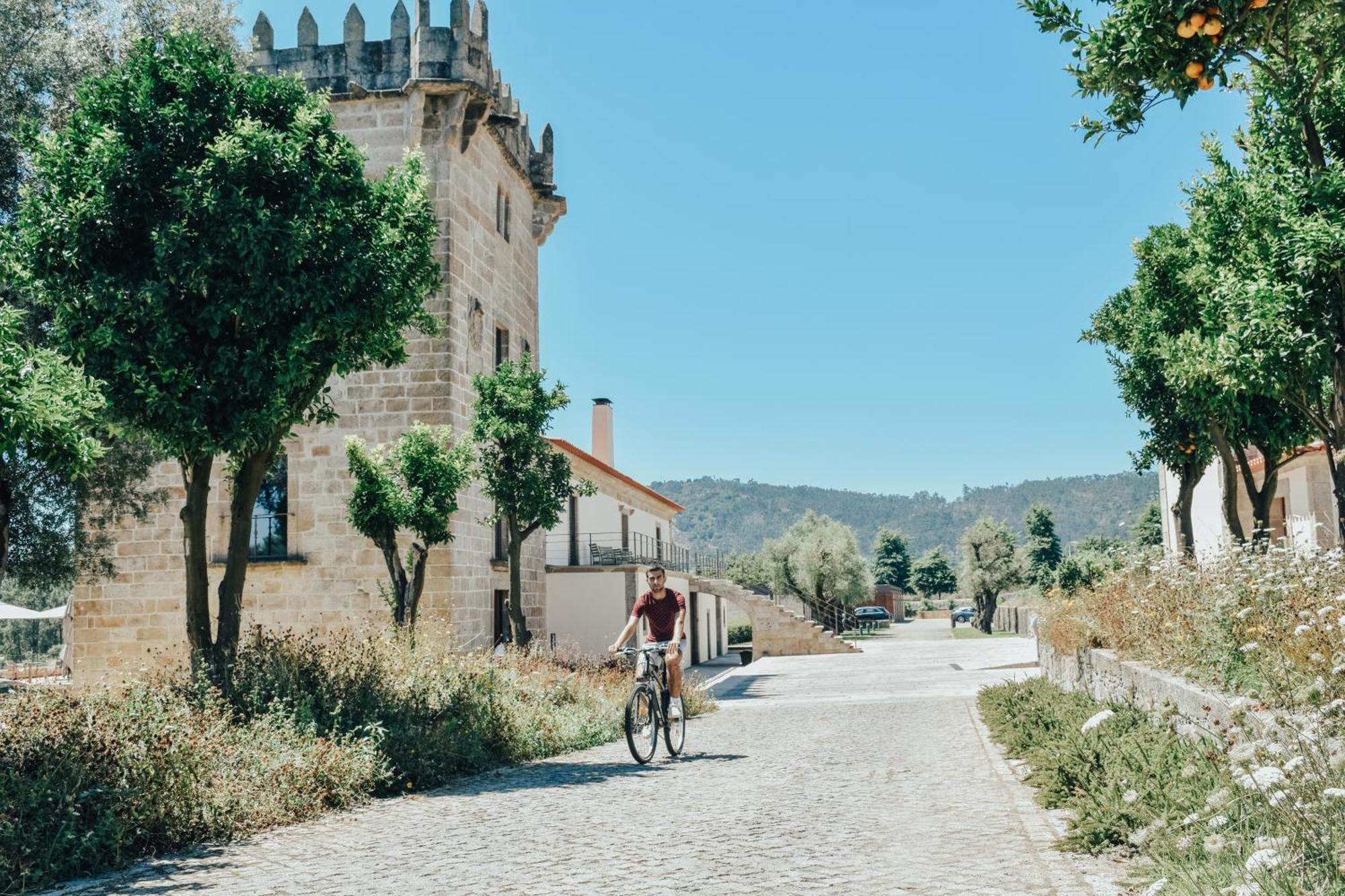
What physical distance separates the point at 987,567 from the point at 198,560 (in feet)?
209

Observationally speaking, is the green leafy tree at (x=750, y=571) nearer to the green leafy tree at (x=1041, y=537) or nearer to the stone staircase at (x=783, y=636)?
the green leafy tree at (x=1041, y=537)

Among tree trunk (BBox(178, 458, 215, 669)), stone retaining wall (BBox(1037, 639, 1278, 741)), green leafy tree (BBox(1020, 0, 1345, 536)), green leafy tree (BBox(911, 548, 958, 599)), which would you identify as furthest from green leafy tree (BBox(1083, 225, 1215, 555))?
green leafy tree (BBox(911, 548, 958, 599))

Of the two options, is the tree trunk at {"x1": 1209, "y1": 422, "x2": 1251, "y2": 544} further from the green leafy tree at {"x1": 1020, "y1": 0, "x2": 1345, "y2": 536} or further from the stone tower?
the stone tower

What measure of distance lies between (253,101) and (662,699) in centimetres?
723

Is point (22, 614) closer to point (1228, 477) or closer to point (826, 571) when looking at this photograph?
point (1228, 477)

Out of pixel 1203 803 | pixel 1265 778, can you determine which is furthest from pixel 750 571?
pixel 1265 778

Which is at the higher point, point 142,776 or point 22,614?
point 22,614

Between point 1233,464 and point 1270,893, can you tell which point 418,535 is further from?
point 1270,893

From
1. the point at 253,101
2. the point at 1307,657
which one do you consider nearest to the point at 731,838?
the point at 1307,657

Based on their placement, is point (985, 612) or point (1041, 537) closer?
point (985, 612)

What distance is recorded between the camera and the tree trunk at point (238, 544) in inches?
445

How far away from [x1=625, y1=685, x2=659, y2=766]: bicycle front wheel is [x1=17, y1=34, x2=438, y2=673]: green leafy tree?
3.65 metres

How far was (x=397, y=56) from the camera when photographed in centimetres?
2186

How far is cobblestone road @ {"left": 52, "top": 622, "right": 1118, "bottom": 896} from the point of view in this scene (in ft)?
19.6
